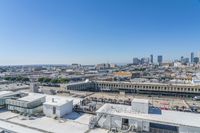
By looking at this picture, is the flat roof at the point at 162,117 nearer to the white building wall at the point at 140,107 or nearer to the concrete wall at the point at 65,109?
the white building wall at the point at 140,107

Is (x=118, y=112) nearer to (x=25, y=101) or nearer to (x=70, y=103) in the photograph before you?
(x=70, y=103)

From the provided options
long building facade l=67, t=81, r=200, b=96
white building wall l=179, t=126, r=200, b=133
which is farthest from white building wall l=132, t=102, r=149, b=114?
long building facade l=67, t=81, r=200, b=96

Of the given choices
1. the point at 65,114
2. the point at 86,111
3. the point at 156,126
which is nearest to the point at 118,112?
the point at 156,126

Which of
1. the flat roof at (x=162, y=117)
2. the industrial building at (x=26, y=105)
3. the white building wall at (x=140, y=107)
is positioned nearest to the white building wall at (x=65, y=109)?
the industrial building at (x=26, y=105)

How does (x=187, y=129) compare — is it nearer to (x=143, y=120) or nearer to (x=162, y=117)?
(x=162, y=117)

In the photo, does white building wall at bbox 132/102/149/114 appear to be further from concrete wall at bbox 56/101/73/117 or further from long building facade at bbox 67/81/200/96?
long building facade at bbox 67/81/200/96

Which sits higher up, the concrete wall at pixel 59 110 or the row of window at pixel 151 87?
the concrete wall at pixel 59 110
